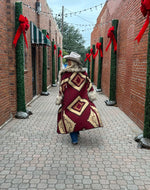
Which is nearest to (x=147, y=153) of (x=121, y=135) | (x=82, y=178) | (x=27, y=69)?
(x=121, y=135)

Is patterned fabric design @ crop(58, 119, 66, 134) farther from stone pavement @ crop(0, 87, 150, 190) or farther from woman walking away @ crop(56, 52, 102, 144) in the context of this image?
stone pavement @ crop(0, 87, 150, 190)

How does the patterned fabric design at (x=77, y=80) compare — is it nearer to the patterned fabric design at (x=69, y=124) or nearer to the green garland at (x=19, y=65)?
the patterned fabric design at (x=69, y=124)

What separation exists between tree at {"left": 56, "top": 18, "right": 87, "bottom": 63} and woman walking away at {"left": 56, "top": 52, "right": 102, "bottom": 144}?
45.8 m

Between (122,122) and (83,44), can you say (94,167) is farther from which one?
(83,44)

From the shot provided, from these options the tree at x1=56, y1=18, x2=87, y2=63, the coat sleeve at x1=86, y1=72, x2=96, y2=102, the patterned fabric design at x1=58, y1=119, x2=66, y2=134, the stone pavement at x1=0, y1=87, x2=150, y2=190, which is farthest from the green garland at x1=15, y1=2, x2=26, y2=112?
the tree at x1=56, y1=18, x2=87, y2=63

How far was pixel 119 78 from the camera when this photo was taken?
324 inches

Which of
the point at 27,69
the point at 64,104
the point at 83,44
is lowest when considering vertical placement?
the point at 64,104

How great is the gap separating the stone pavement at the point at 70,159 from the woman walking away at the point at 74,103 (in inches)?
16.9

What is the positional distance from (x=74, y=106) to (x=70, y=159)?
1.11m

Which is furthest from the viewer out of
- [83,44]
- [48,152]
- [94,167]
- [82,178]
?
[83,44]

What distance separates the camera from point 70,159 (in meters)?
3.77

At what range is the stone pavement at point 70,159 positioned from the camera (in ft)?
9.93

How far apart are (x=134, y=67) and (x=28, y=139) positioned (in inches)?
138

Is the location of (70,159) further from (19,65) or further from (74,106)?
(19,65)
